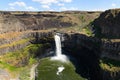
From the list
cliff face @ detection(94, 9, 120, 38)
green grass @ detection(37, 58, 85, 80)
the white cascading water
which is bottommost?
green grass @ detection(37, 58, 85, 80)

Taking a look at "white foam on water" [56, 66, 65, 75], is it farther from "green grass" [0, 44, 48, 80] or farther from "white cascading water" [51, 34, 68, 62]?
"green grass" [0, 44, 48, 80]

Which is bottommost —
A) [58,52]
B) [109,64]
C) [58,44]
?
[58,52]

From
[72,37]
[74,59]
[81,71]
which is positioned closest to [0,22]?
[72,37]

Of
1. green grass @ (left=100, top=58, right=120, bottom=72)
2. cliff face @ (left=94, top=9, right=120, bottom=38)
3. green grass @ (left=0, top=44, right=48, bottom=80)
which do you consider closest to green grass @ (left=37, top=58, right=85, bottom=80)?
green grass @ (left=0, top=44, right=48, bottom=80)

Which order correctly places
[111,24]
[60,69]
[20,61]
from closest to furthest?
[60,69] < [20,61] < [111,24]

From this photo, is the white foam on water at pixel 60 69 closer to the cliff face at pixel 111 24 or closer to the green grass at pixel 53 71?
the green grass at pixel 53 71

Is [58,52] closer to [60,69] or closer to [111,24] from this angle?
[60,69]

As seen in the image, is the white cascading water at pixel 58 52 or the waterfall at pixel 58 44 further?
the waterfall at pixel 58 44

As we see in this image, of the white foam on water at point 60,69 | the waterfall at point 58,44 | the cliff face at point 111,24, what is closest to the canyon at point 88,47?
the cliff face at point 111,24

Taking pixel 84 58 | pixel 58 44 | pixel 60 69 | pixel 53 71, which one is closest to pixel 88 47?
pixel 84 58
